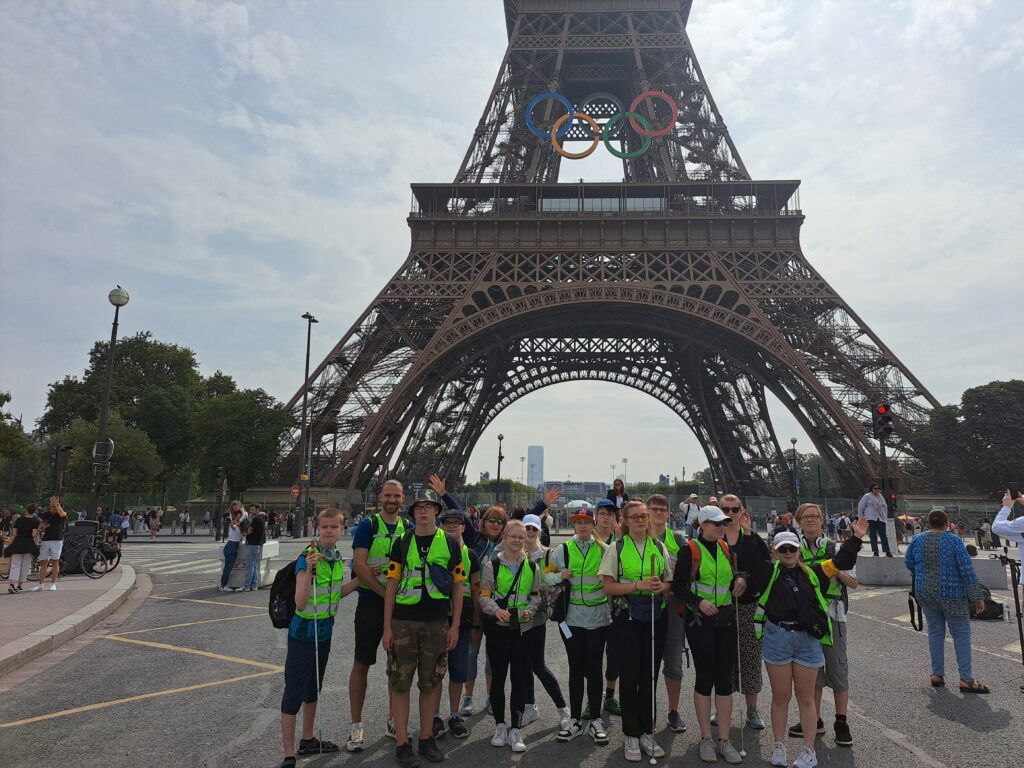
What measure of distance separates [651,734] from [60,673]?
609 centimetres

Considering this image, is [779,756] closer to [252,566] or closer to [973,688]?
[973,688]

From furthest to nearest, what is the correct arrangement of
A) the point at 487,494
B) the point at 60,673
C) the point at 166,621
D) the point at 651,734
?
the point at 487,494, the point at 166,621, the point at 60,673, the point at 651,734

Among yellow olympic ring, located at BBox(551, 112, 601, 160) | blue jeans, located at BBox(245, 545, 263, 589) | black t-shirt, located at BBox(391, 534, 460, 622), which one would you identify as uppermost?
yellow olympic ring, located at BBox(551, 112, 601, 160)

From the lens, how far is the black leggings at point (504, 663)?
5.18 m

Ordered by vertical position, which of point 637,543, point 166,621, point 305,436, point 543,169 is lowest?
point 166,621

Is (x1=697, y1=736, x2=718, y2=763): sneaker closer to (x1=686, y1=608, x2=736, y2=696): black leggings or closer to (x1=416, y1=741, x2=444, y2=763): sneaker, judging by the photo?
(x1=686, y1=608, x2=736, y2=696): black leggings

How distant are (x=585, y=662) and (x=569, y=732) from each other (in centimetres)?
54

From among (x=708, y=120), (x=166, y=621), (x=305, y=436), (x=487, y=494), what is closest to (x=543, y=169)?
(x=708, y=120)

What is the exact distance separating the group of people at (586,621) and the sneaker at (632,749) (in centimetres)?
1

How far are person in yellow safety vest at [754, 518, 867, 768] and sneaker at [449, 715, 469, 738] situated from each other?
2.28 metres

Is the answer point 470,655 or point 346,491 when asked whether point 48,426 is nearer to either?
point 346,491

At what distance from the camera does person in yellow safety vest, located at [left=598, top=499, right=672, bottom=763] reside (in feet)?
16.1

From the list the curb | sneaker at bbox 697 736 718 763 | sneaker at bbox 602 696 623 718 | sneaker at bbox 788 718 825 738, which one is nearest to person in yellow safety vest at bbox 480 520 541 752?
sneaker at bbox 602 696 623 718

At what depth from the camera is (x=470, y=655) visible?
5.99 meters
